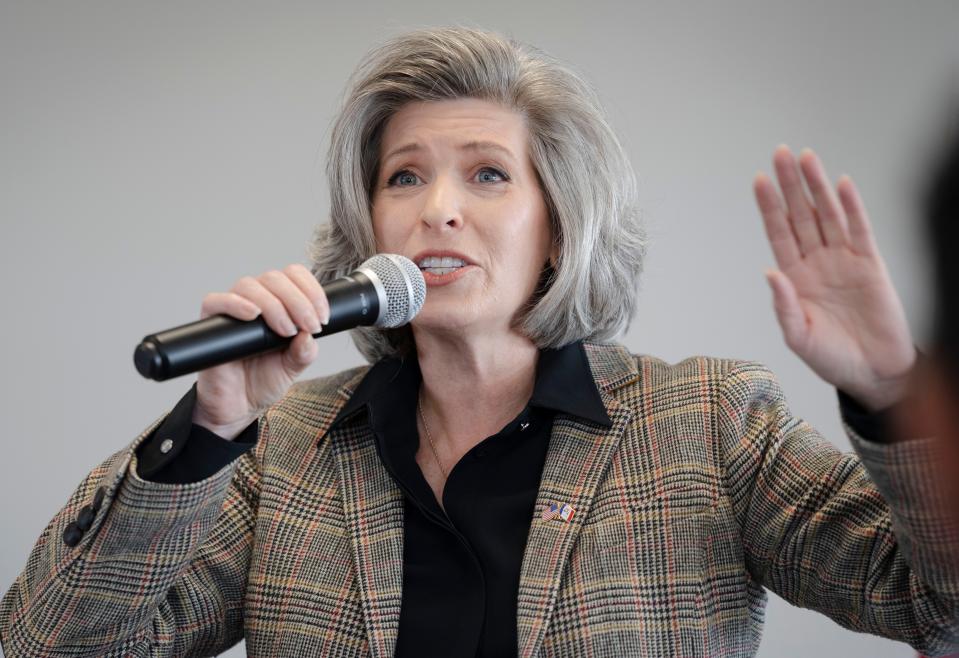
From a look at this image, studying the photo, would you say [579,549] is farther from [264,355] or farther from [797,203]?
[797,203]

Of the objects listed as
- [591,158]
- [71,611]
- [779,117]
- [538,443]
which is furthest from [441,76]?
[779,117]

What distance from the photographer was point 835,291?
4.23 feet

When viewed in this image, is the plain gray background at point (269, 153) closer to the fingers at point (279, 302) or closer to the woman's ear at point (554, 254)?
the woman's ear at point (554, 254)

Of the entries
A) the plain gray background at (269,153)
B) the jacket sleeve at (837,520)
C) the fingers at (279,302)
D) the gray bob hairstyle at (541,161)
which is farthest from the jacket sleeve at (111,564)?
the plain gray background at (269,153)

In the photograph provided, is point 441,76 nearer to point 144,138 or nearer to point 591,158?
point 591,158

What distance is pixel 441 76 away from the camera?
1936mm

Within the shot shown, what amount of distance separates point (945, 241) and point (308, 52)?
9.48 feet

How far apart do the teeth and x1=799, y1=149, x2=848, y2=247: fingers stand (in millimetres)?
702

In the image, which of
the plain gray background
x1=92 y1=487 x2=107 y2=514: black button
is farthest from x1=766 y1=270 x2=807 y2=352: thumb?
the plain gray background

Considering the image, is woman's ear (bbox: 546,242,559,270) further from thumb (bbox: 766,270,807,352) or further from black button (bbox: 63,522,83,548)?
black button (bbox: 63,522,83,548)

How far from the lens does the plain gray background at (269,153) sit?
9.43 feet

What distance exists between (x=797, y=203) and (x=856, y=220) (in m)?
0.07

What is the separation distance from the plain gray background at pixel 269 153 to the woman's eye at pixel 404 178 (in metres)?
1.08

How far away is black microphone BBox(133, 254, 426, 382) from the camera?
46.1 inches
